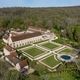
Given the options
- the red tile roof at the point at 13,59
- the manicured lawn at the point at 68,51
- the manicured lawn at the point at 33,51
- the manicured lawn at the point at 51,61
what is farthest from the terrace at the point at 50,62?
the red tile roof at the point at 13,59

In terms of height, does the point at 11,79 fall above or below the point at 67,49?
above

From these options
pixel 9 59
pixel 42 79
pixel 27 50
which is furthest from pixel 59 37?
pixel 42 79

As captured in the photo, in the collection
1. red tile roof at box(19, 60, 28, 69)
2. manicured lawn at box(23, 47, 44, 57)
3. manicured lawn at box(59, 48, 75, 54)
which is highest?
red tile roof at box(19, 60, 28, 69)

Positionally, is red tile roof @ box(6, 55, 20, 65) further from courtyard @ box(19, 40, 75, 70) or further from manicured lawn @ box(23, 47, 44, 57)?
manicured lawn @ box(23, 47, 44, 57)

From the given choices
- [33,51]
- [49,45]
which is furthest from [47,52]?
[49,45]

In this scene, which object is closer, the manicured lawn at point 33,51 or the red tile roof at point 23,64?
the red tile roof at point 23,64

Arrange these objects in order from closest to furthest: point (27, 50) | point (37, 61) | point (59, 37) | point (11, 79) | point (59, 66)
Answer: point (11, 79) < point (59, 66) < point (37, 61) < point (27, 50) < point (59, 37)

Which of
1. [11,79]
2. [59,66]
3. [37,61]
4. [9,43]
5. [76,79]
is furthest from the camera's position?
[9,43]

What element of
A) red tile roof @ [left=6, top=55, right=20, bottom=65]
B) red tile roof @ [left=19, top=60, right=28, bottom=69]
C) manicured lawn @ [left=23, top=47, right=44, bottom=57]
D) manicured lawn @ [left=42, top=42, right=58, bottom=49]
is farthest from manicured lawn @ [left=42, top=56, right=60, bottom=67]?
manicured lawn @ [left=42, top=42, right=58, bottom=49]

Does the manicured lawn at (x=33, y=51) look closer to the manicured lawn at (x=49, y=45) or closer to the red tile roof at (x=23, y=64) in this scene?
the manicured lawn at (x=49, y=45)

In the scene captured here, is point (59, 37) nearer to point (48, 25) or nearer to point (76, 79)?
point (48, 25)

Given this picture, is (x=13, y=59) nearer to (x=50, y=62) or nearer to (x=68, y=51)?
(x=50, y=62)
